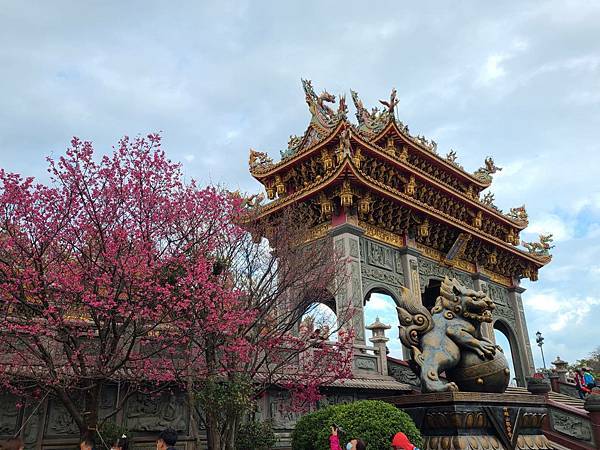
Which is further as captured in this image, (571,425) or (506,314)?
(506,314)

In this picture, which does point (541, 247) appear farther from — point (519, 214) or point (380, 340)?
point (380, 340)

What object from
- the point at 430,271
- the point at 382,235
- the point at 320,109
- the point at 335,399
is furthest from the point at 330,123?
the point at 335,399

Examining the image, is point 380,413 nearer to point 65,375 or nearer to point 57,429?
point 65,375

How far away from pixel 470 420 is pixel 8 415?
24.0ft

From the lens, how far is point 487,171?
964 inches

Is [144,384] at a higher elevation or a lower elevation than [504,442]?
higher

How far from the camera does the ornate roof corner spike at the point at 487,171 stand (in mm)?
23891

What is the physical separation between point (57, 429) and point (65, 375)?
1.83 m

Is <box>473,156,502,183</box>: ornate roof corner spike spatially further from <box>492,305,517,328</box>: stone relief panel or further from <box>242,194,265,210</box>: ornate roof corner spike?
<box>242,194,265,210</box>: ornate roof corner spike

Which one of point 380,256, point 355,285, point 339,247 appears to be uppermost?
point 380,256

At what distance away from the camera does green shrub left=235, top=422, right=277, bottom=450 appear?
8.90m

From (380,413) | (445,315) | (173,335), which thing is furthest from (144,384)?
(445,315)

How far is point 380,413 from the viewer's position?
7551 mm

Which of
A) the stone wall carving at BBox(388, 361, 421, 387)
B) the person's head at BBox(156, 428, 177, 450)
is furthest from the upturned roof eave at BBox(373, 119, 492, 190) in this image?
the person's head at BBox(156, 428, 177, 450)
